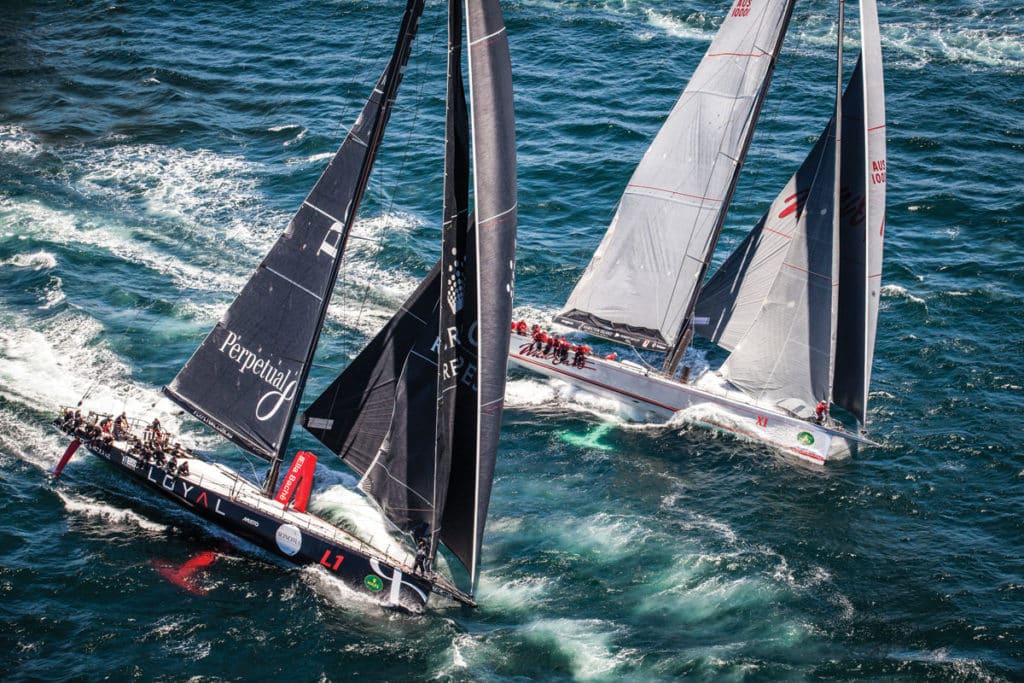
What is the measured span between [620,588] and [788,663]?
575cm

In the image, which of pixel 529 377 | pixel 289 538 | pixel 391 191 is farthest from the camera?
pixel 391 191

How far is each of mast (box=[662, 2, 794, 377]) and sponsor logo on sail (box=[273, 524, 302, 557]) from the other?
18.2 metres

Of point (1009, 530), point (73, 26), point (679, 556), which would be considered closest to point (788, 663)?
point (679, 556)

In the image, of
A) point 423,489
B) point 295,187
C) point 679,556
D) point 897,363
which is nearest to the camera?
point 423,489

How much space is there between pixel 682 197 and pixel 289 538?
66.7 feet

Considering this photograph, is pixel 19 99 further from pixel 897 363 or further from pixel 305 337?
pixel 897 363

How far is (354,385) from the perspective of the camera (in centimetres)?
3456

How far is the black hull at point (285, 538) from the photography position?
3216cm

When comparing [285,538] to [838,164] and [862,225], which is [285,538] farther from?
[838,164]

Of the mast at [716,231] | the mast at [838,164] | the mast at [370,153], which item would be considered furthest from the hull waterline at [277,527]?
the mast at [838,164]

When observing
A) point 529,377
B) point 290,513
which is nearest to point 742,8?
point 529,377

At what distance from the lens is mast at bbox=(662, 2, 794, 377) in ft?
128

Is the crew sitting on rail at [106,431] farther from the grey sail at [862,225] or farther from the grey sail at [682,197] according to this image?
the grey sail at [862,225]

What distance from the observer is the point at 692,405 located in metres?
43.7
